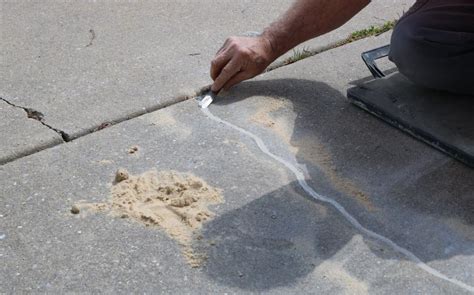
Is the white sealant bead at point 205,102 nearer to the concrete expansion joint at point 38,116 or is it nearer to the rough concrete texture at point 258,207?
the rough concrete texture at point 258,207

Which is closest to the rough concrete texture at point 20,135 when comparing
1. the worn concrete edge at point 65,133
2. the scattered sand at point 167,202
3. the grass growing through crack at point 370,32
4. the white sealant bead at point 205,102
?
the worn concrete edge at point 65,133

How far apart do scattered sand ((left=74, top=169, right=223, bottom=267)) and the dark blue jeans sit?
0.93 m

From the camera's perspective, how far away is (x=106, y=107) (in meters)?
3.05

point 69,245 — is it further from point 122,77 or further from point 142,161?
point 122,77

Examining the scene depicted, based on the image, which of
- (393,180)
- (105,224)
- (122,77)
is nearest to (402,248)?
(393,180)

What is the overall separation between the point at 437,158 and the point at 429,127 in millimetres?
137

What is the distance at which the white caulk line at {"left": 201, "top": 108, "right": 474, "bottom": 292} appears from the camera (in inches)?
89.5

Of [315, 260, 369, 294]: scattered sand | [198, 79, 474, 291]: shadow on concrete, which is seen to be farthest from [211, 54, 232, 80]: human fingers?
[315, 260, 369, 294]: scattered sand

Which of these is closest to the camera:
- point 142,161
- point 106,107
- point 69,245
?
point 69,245

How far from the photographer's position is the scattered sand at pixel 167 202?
Result: 2.43 metres

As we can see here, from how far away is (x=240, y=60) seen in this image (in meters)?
3.04

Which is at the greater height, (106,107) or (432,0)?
(432,0)

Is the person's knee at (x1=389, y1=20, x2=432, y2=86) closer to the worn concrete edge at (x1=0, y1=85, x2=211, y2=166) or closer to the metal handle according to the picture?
the metal handle

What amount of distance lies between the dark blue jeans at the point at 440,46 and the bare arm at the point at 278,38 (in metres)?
0.22
